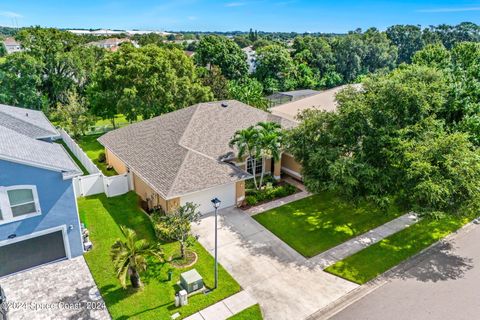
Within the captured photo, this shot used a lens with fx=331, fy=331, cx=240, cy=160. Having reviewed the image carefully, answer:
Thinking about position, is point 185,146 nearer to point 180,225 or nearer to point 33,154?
point 180,225

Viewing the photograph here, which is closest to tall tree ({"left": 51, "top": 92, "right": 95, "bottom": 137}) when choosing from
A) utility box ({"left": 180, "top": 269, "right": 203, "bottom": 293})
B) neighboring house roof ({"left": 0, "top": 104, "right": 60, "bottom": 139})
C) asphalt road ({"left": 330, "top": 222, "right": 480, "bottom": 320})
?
neighboring house roof ({"left": 0, "top": 104, "right": 60, "bottom": 139})

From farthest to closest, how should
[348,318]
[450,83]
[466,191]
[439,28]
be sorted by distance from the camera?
[439,28] → [450,83] → [466,191] → [348,318]

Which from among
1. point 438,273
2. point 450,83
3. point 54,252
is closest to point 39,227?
point 54,252

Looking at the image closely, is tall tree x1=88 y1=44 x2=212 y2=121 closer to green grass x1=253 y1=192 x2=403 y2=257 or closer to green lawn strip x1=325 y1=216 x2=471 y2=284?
green grass x1=253 y1=192 x2=403 y2=257

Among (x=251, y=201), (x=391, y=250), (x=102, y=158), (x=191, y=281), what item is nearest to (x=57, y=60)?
(x=102, y=158)

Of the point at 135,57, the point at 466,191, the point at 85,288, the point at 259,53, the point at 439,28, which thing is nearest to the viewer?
the point at 85,288

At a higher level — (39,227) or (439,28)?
(439,28)

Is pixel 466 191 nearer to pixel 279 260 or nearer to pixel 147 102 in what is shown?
pixel 279 260
